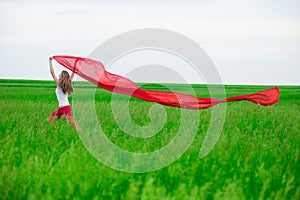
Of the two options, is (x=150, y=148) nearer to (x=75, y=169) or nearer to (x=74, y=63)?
(x=75, y=169)

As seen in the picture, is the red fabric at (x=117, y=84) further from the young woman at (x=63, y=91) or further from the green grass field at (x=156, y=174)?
the green grass field at (x=156, y=174)

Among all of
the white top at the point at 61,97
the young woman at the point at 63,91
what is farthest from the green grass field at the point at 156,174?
the white top at the point at 61,97

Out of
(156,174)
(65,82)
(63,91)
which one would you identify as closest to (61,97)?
(63,91)

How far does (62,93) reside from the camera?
9336 millimetres

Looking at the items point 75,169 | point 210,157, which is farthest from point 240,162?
point 75,169

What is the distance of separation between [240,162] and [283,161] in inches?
22.6

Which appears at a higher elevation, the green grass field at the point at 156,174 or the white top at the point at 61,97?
the white top at the point at 61,97

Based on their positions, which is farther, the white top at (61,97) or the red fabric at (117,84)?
the red fabric at (117,84)

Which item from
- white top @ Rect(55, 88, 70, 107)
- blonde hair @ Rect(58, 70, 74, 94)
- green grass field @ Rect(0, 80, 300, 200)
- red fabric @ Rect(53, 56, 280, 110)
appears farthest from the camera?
red fabric @ Rect(53, 56, 280, 110)

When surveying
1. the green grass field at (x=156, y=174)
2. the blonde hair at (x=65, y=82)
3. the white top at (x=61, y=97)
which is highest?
the blonde hair at (x=65, y=82)

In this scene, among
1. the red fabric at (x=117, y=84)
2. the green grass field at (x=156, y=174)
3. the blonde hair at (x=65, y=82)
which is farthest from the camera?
the red fabric at (x=117, y=84)

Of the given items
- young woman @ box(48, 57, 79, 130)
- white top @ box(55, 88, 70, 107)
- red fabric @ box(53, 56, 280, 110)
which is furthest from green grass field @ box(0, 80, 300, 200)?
red fabric @ box(53, 56, 280, 110)

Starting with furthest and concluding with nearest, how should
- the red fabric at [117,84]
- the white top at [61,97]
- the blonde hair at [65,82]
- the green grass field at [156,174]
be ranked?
the red fabric at [117,84] → the white top at [61,97] → the blonde hair at [65,82] → the green grass field at [156,174]

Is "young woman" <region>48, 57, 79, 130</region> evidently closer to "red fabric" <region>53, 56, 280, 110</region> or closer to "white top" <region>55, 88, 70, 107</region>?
"white top" <region>55, 88, 70, 107</region>
